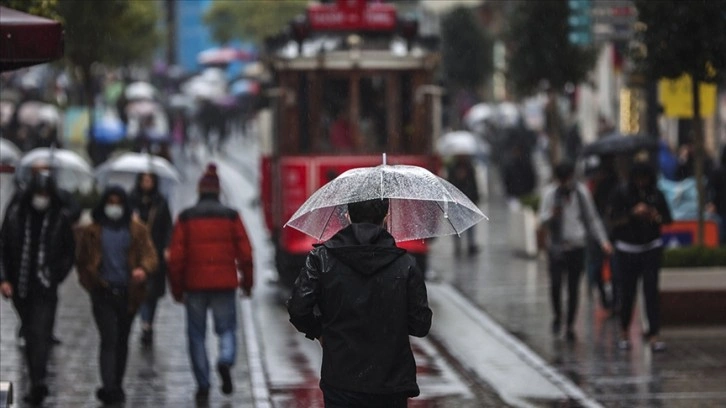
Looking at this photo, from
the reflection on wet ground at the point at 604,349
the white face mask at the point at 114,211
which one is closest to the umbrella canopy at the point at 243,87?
the reflection on wet ground at the point at 604,349

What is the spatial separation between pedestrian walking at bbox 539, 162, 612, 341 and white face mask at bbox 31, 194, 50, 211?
5009 mm

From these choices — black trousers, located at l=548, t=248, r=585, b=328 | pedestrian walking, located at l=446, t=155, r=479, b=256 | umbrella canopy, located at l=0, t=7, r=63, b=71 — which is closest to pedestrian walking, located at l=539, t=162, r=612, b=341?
black trousers, located at l=548, t=248, r=585, b=328

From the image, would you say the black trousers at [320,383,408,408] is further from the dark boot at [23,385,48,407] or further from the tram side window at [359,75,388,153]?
the tram side window at [359,75,388,153]

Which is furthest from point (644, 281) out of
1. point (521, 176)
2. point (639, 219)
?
point (521, 176)

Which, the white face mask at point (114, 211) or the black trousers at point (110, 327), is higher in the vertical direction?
the white face mask at point (114, 211)

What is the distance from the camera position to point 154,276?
1570cm

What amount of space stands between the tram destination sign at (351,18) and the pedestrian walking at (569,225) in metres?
4.83

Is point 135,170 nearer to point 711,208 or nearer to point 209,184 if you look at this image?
point 209,184

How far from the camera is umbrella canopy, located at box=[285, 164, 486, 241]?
7734 mm

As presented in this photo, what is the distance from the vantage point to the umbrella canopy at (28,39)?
32.4ft

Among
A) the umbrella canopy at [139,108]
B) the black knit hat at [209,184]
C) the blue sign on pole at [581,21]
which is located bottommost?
the umbrella canopy at [139,108]

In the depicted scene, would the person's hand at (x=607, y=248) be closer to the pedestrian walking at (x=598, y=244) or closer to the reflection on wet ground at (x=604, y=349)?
the reflection on wet ground at (x=604, y=349)

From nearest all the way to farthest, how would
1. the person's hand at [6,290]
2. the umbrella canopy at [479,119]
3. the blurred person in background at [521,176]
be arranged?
the person's hand at [6,290]
the blurred person in background at [521,176]
the umbrella canopy at [479,119]

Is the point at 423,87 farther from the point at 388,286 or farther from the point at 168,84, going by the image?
the point at 168,84
